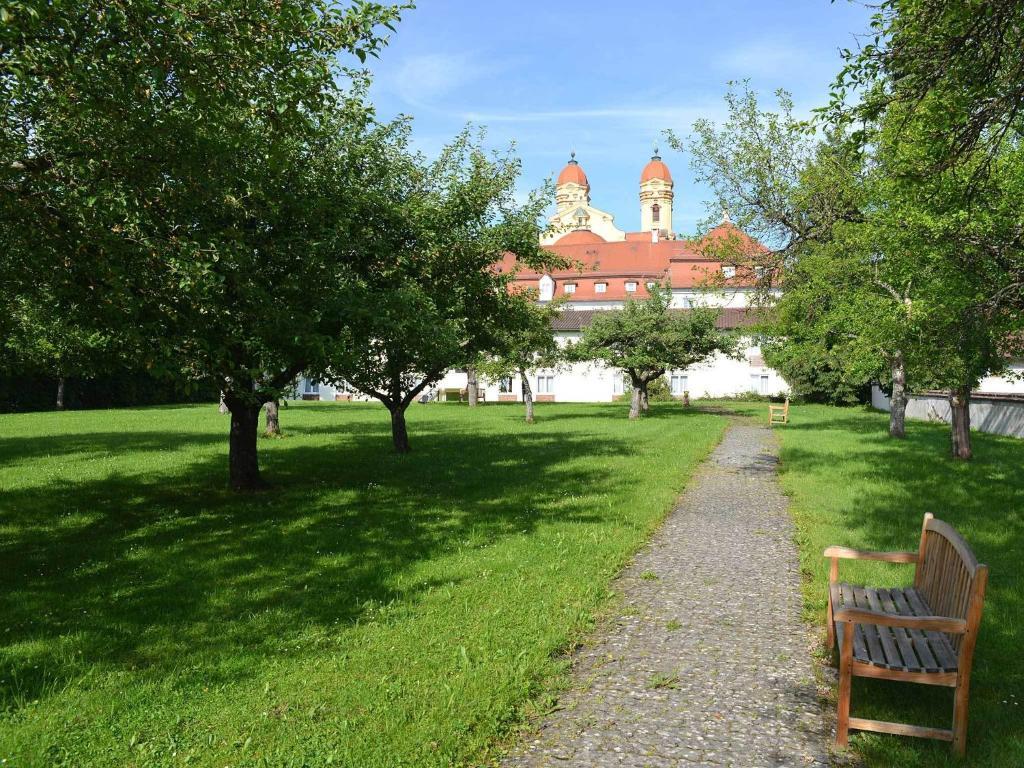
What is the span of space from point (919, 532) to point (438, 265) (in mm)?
8359

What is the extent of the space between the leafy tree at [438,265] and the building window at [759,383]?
44.6 meters

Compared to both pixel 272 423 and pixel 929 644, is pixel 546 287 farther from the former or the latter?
pixel 929 644

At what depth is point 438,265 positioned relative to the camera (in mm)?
13312

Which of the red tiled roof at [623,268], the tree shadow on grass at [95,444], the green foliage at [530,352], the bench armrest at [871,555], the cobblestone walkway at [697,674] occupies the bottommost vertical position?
the cobblestone walkway at [697,674]

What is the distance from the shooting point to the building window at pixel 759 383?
57.3m

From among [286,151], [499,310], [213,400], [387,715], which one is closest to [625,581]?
[387,715]

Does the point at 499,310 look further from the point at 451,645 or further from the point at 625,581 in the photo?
the point at 451,645

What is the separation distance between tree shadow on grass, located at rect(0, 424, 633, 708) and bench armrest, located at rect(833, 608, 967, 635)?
3.77m

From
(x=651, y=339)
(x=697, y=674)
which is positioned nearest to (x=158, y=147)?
(x=697, y=674)

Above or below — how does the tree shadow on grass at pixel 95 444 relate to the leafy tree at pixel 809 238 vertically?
below

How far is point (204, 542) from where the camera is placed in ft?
30.2

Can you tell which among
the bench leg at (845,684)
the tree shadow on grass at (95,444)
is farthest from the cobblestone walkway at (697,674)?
the tree shadow on grass at (95,444)

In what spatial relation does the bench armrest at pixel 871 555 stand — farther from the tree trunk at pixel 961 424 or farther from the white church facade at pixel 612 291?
the white church facade at pixel 612 291

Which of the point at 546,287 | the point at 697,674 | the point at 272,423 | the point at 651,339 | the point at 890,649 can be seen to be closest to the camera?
the point at 890,649
